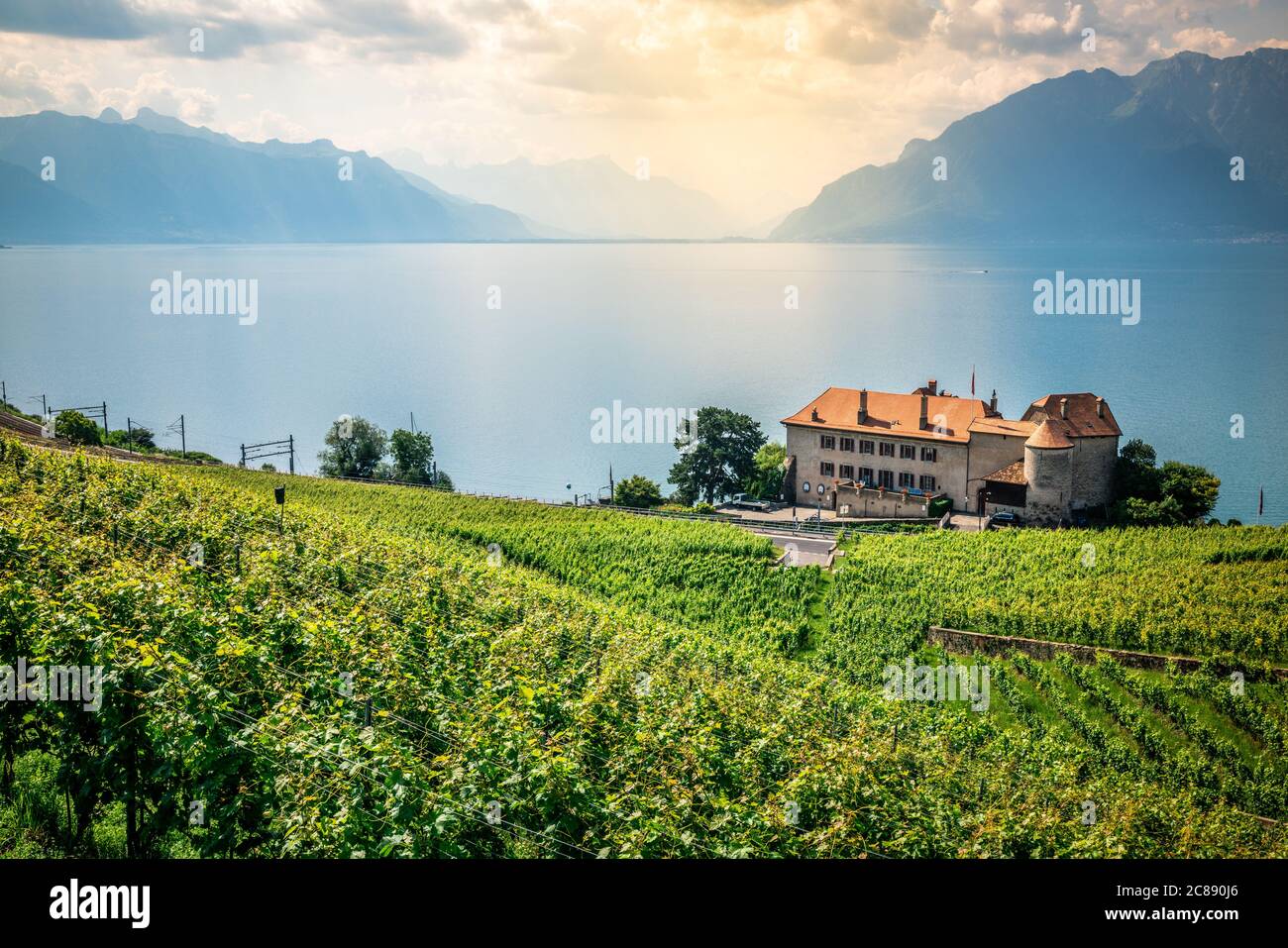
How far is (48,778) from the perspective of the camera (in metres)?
9.48

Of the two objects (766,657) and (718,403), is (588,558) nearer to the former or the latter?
(766,657)

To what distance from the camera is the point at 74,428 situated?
40844 millimetres

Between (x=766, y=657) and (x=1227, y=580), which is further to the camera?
(x=1227, y=580)

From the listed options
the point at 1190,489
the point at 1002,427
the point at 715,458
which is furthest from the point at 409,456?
the point at 1190,489

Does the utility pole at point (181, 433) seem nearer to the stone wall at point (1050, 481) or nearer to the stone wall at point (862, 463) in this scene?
the stone wall at point (862, 463)

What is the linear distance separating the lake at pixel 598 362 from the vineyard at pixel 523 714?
3739 centimetres

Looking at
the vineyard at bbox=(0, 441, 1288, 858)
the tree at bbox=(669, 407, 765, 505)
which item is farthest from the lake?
the vineyard at bbox=(0, 441, 1288, 858)

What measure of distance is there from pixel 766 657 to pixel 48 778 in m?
15.1

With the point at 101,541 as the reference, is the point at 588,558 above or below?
below

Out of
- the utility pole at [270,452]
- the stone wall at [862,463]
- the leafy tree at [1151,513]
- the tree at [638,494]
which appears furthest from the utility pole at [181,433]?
the leafy tree at [1151,513]

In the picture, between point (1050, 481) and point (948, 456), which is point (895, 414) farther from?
point (1050, 481)

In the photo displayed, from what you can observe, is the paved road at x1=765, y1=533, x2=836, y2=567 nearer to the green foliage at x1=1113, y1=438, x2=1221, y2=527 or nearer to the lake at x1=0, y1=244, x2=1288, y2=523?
the green foliage at x1=1113, y1=438, x2=1221, y2=527

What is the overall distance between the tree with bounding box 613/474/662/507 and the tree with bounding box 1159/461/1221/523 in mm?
20556
